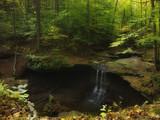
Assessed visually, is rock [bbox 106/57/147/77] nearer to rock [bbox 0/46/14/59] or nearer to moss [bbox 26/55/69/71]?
moss [bbox 26/55/69/71]

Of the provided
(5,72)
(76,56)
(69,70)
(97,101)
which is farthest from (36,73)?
(97,101)

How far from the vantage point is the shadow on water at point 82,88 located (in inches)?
267

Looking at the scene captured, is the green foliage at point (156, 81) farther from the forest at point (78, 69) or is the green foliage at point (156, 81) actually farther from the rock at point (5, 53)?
the rock at point (5, 53)

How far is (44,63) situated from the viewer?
937 cm

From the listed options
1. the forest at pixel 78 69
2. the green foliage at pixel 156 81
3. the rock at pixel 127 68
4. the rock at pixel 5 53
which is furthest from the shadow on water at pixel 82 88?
the rock at pixel 5 53

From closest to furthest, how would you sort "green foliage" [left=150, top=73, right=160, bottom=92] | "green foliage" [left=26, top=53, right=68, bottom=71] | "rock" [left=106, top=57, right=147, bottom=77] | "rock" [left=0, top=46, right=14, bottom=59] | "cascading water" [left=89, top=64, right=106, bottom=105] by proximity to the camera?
"green foliage" [left=150, top=73, right=160, bottom=92]
"cascading water" [left=89, top=64, right=106, bottom=105]
"rock" [left=106, top=57, right=147, bottom=77]
"green foliage" [left=26, top=53, right=68, bottom=71]
"rock" [left=0, top=46, right=14, bottom=59]

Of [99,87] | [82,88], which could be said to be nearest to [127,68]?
[99,87]

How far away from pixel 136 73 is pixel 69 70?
6.21 meters

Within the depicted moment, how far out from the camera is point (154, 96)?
6141 millimetres

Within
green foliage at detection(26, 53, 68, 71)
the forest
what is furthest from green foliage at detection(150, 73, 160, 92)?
green foliage at detection(26, 53, 68, 71)

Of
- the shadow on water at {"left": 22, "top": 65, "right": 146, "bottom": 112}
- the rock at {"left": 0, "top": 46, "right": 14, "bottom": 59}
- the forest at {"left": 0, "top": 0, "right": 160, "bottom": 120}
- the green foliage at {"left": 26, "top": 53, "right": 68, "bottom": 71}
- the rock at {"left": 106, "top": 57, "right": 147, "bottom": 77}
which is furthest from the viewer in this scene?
the rock at {"left": 0, "top": 46, "right": 14, "bottom": 59}

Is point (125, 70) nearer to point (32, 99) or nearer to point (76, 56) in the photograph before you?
point (76, 56)

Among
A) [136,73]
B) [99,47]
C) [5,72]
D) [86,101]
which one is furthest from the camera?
[99,47]

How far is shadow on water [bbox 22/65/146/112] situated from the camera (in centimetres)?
678
